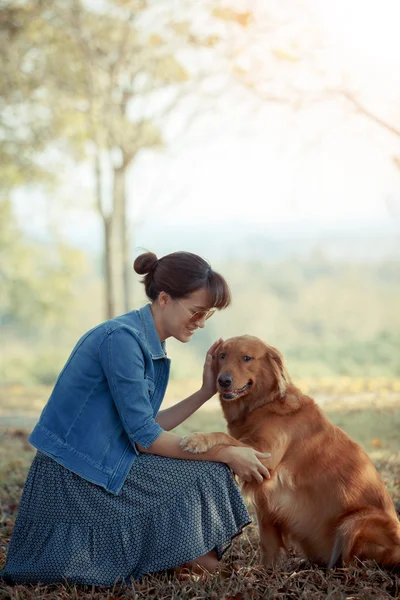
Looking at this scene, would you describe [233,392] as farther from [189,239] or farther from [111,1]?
[189,239]

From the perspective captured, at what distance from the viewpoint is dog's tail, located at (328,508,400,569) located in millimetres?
2936

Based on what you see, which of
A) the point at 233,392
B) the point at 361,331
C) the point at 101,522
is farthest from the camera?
the point at 361,331

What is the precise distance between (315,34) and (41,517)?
19.4 ft

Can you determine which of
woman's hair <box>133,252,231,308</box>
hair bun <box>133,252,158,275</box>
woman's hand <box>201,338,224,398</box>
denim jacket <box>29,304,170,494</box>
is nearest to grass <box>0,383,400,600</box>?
denim jacket <box>29,304,170,494</box>

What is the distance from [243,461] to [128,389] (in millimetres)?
569

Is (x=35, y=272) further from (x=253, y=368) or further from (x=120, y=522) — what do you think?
(x=120, y=522)

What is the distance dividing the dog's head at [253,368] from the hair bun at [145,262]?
0.55m

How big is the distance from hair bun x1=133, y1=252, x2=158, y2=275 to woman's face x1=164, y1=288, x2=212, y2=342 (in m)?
0.18

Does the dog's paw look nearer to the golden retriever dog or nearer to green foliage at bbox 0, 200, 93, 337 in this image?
the golden retriever dog

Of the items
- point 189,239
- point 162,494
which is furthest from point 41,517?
point 189,239

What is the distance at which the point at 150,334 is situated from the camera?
3.04 m

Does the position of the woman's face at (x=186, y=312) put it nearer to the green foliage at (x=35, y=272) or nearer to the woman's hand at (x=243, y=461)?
the woman's hand at (x=243, y=461)

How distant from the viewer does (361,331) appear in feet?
49.1

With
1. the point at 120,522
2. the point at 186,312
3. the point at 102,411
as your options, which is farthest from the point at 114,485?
the point at 186,312
